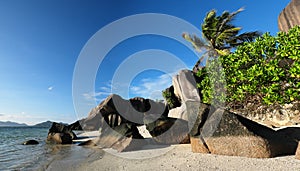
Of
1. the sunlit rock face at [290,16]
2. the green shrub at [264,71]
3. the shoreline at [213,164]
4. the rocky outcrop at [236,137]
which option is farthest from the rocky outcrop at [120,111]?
the shoreline at [213,164]

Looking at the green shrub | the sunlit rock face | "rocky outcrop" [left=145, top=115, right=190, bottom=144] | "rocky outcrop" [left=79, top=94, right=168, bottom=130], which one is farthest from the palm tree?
"rocky outcrop" [left=145, top=115, right=190, bottom=144]

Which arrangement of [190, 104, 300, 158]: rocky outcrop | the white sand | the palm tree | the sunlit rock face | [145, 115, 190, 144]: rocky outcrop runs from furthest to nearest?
the palm tree → the sunlit rock face → [145, 115, 190, 144]: rocky outcrop → [190, 104, 300, 158]: rocky outcrop → the white sand

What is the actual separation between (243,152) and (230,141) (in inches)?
15.1

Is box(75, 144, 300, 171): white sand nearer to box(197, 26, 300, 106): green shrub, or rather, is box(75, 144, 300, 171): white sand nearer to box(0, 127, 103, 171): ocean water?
box(0, 127, 103, 171): ocean water

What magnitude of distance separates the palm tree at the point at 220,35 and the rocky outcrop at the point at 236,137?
1574 cm

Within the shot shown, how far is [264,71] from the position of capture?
7340mm

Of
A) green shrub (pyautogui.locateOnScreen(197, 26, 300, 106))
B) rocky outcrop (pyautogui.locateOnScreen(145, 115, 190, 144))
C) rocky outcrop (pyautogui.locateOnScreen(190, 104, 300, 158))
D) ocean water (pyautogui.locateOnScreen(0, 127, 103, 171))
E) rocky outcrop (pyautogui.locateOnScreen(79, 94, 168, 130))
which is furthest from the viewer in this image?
rocky outcrop (pyautogui.locateOnScreen(79, 94, 168, 130))

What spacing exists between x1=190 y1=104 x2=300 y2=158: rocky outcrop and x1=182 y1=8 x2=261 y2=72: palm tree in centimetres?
1574

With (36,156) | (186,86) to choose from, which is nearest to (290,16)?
(186,86)

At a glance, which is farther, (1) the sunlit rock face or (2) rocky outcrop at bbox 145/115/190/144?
(1) the sunlit rock face

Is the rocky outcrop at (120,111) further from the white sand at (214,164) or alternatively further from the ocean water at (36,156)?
the white sand at (214,164)

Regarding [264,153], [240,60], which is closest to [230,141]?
[264,153]

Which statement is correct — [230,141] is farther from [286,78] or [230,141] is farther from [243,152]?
[286,78]

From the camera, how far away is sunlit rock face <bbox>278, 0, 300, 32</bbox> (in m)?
15.2
